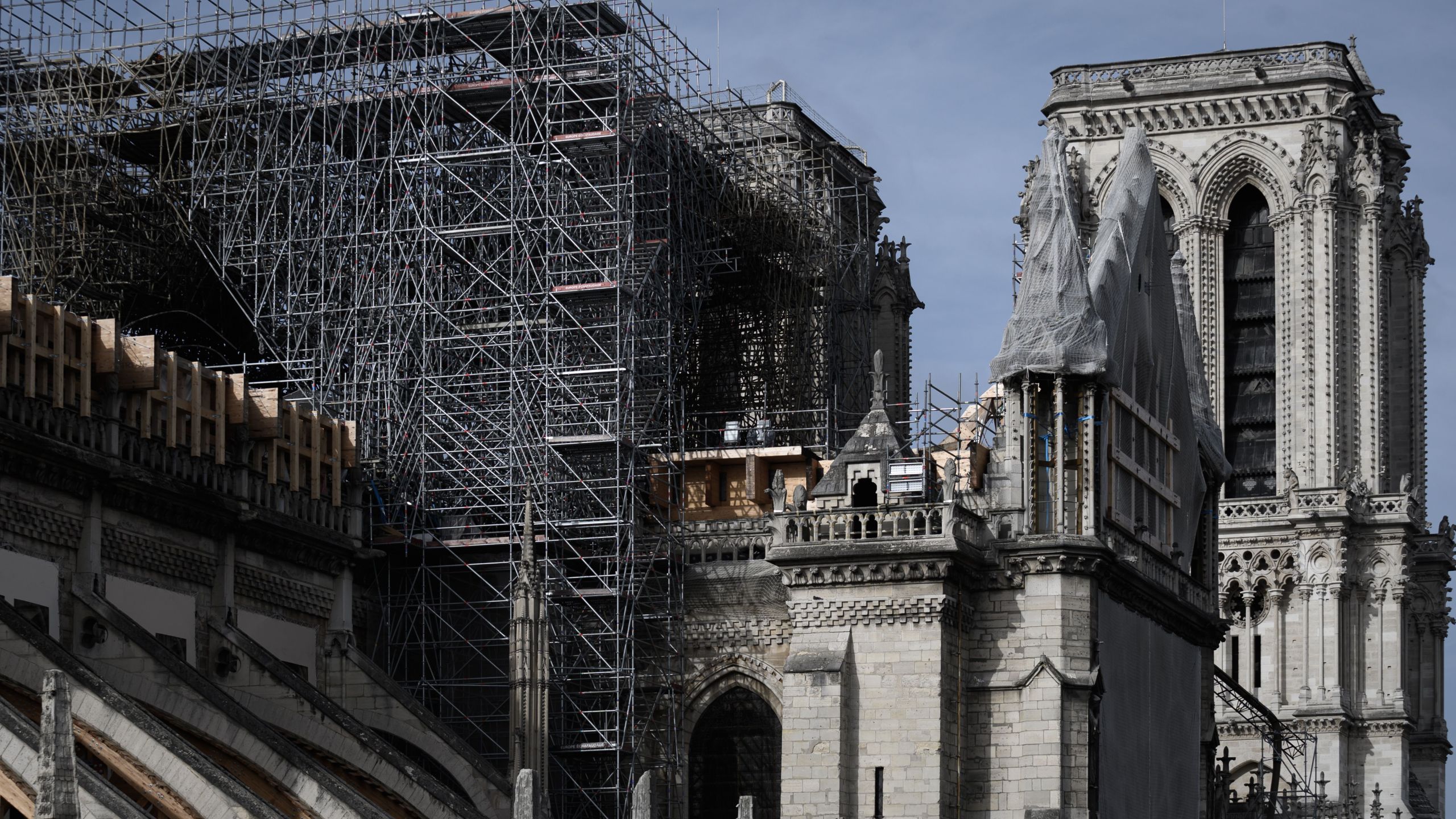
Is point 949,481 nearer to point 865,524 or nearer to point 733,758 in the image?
point 865,524

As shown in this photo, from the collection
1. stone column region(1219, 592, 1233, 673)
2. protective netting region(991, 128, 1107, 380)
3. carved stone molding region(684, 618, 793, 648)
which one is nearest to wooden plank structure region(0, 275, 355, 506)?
carved stone molding region(684, 618, 793, 648)

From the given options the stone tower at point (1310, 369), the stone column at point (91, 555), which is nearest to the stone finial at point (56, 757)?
the stone column at point (91, 555)

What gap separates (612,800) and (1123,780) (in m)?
9.47

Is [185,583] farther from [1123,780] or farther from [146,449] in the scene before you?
[1123,780]

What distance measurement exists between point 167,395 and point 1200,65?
38609 mm

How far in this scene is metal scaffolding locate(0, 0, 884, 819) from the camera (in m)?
53.8

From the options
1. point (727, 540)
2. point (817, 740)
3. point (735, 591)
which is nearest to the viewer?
point (817, 740)

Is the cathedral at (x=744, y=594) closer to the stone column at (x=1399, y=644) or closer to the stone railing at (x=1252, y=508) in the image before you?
the stone column at (x=1399, y=644)

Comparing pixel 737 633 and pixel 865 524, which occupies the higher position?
pixel 865 524

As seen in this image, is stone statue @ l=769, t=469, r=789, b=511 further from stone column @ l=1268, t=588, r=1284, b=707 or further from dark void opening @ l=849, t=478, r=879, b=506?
stone column @ l=1268, t=588, r=1284, b=707

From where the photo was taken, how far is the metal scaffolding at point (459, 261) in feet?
176

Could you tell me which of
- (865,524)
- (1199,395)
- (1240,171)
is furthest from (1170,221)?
(865,524)

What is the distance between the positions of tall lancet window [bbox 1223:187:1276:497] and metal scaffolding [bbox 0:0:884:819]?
2304 cm

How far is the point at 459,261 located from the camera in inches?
2216
